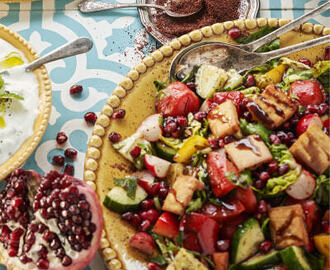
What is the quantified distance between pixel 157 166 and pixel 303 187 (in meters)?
0.75

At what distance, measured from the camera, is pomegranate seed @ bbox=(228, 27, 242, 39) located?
2.73 m

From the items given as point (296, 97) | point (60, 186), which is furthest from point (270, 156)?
point (60, 186)

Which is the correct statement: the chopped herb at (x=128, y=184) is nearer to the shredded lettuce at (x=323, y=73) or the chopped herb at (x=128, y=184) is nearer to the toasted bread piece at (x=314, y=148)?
the toasted bread piece at (x=314, y=148)

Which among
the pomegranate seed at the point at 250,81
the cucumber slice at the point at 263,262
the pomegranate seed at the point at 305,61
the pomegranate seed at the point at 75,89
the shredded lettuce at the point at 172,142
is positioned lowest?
the cucumber slice at the point at 263,262

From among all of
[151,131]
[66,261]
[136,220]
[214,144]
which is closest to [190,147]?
[214,144]

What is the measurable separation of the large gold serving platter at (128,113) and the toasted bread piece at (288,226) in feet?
2.22

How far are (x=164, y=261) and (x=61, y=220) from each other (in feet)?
1.78

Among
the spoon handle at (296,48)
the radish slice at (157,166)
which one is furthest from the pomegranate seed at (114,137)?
the spoon handle at (296,48)

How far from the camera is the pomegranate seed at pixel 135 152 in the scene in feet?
7.84

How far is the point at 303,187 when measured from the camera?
7.10 ft

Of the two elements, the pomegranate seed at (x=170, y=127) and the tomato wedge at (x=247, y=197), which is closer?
the tomato wedge at (x=247, y=197)

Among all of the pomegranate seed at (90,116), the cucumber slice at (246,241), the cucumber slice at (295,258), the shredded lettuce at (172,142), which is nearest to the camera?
the cucumber slice at (295,258)

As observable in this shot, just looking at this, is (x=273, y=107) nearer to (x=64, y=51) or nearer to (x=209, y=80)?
(x=209, y=80)

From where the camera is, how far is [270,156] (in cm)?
220
